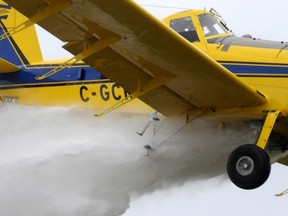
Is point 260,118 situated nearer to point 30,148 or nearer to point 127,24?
point 127,24

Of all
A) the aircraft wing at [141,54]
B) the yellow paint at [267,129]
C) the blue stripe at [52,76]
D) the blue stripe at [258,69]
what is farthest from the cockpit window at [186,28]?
the yellow paint at [267,129]

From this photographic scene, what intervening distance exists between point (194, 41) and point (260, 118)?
1563 mm

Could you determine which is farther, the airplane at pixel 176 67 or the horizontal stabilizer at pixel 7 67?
the horizontal stabilizer at pixel 7 67

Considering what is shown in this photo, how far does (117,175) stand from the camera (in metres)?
11.6

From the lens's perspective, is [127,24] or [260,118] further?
[260,118]

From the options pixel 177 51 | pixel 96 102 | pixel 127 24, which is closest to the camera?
pixel 127 24

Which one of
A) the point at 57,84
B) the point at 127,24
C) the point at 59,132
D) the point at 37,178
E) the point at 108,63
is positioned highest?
the point at 127,24

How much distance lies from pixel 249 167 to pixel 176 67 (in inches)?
65.0

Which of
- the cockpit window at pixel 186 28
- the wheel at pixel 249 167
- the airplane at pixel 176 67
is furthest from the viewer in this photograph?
the cockpit window at pixel 186 28

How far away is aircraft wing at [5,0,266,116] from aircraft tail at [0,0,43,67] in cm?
372

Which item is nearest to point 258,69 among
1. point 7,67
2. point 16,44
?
point 7,67

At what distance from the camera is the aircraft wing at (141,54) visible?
8102 millimetres

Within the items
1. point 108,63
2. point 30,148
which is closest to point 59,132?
point 30,148

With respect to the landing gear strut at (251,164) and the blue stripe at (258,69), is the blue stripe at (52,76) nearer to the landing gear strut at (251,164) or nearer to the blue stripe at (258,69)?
the blue stripe at (258,69)
